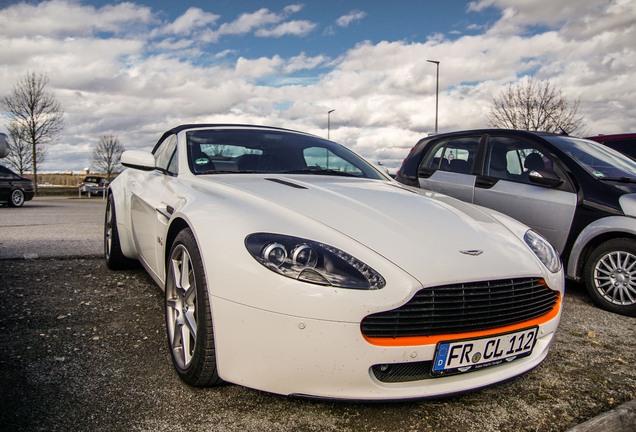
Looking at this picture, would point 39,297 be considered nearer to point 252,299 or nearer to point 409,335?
point 252,299

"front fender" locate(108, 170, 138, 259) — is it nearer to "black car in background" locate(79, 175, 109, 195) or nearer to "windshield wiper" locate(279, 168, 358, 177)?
"windshield wiper" locate(279, 168, 358, 177)

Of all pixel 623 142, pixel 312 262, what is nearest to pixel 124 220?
pixel 312 262

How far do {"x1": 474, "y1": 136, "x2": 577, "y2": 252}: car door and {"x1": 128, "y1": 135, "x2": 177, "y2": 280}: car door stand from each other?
10.1 feet

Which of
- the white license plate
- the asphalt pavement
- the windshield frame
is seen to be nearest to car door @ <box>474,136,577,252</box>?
the windshield frame

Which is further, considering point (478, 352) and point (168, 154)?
point (168, 154)

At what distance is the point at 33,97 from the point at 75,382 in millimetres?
30204

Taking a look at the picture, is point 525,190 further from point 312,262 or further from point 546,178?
point 312,262

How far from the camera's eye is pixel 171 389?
2.14 m

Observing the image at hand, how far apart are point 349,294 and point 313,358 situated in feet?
0.91

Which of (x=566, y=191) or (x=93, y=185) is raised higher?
(x=566, y=191)

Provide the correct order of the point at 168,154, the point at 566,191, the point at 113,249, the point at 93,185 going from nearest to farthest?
the point at 168,154 < the point at 566,191 < the point at 113,249 < the point at 93,185

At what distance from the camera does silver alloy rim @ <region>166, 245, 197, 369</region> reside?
2229mm

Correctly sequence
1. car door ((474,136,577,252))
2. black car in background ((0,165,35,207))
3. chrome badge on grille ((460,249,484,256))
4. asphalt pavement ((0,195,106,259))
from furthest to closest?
black car in background ((0,165,35,207)), asphalt pavement ((0,195,106,259)), car door ((474,136,577,252)), chrome badge on grille ((460,249,484,256))

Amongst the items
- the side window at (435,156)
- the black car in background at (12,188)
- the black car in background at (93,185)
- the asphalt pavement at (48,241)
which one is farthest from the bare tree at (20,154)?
the side window at (435,156)
